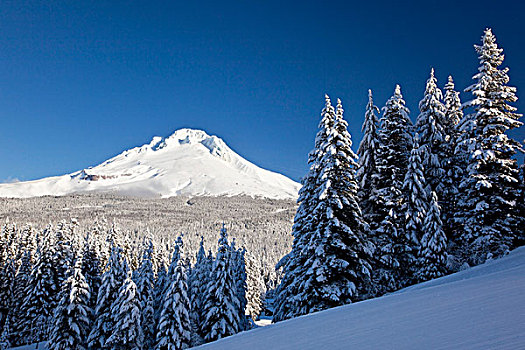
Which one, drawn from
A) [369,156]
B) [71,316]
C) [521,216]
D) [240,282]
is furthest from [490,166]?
[71,316]

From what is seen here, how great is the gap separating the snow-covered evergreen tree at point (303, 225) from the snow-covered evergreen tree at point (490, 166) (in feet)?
26.2

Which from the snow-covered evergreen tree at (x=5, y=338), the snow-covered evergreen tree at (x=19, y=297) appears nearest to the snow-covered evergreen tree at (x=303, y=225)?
the snow-covered evergreen tree at (x=19, y=297)

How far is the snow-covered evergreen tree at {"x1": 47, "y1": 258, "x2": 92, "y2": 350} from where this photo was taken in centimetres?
2947

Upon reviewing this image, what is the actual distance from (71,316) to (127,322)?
6.15 meters

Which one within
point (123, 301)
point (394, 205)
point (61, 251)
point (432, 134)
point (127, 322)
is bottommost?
point (127, 322)

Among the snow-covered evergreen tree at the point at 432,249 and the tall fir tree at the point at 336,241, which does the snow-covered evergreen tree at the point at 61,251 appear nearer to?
the tall fir tree at the point at 336,241

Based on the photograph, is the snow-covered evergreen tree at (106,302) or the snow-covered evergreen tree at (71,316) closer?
the snow-covered evergreen tree at (71,316)

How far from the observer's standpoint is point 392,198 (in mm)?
21203

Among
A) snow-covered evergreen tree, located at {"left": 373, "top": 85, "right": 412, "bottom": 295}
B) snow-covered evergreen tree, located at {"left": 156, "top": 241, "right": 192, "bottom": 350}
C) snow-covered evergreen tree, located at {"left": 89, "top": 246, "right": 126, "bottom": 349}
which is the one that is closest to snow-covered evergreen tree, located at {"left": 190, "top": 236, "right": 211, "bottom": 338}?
snow-covered evergreen tree, located at {"left": 156, "top": 241, "right": 192, "bottom": 350}

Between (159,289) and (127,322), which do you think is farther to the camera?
(159,289)

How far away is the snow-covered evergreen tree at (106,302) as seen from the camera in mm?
30656

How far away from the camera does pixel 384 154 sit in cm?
2262

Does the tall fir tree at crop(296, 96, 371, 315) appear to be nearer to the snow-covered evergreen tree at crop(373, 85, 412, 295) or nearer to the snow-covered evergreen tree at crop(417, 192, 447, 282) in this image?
the snow-covered evergreen tree at crop(373, 85, 412, 295)

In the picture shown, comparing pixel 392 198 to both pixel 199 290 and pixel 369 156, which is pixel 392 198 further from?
pixel 199 290
